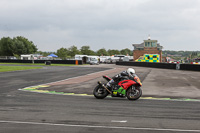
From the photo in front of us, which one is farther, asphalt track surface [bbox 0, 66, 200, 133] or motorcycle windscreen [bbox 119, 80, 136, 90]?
motorcycle windscreen [bbox 119, 80, 136, 90]

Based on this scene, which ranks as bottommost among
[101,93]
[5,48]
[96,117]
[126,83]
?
[96,117]

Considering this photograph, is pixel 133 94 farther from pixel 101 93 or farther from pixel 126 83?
pixel 101 93

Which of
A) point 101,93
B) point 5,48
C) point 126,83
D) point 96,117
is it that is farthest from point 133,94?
point 5,48

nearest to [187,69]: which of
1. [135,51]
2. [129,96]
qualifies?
[129,96]

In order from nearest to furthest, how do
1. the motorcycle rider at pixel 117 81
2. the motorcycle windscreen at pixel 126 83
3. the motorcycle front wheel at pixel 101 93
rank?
the motorcycle windscreen at pixel 126 83, the motorcycle rider at pixel 117 81, the motorcycle front wheel at pixel 101 93

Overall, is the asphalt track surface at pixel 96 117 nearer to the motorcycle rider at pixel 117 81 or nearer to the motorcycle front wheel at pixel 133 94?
the motorcycle front wheel at pixel 133 94

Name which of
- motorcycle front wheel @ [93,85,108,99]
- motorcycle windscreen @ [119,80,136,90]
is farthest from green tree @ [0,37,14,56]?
motorcycle windscreen @ [119,80,136,90]

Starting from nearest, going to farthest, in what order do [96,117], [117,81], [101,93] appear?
[96,117] → [117,81] → [101,93]

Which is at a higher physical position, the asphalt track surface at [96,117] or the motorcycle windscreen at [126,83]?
the motorcycle windscreen at [126,83]

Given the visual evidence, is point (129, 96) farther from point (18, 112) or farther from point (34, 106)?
point (18, 112)

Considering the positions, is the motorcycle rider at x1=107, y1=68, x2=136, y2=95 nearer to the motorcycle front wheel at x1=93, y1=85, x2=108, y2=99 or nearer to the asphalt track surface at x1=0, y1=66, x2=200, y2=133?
the motorcycle front wheel at x1=93, y1=85, x2=108, y2=99

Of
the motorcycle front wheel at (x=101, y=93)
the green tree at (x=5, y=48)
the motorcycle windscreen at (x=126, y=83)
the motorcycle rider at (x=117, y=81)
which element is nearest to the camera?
the motorcycle windscreen at (x=126, y=83)

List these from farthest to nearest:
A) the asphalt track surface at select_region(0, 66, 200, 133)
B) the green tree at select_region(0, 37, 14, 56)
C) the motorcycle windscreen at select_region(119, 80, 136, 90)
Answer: the green tree at select_region(0, 37, 14, 56)
the motorcycle windscreen at select_region(119, 80, 136, 90)
the asphalt track surface at select_region(0, 66, 200, 133)

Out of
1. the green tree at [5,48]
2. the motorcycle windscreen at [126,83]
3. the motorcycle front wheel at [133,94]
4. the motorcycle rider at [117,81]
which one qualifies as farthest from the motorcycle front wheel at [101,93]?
the green tree at [5,48]
